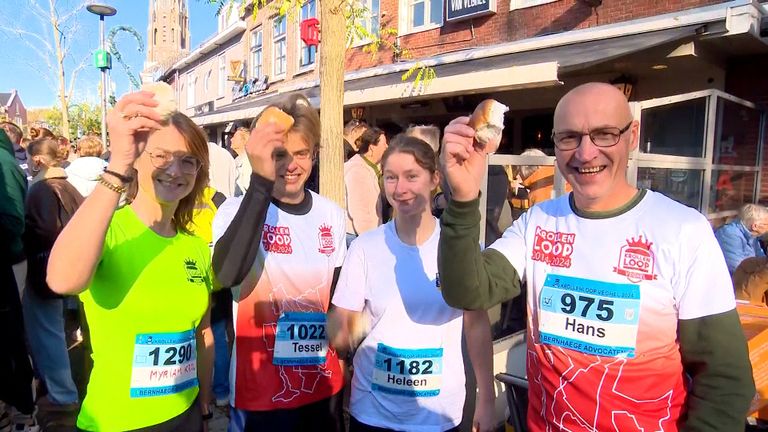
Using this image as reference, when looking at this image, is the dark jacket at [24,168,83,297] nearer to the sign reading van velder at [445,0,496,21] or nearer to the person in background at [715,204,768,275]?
the person in background at [715,204,768,275]

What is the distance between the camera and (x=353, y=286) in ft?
6.64

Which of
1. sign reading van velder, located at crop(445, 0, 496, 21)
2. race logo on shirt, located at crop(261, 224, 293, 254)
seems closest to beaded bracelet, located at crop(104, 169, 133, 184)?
race logo on shirt, located at crop(261, 224, 293, 254)

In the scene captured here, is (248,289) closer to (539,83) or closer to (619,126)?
(619,126)

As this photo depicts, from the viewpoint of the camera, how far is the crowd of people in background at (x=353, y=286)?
146 cm

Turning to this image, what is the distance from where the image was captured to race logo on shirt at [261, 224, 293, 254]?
2.04 metres

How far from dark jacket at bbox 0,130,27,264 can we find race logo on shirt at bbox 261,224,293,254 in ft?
5.57

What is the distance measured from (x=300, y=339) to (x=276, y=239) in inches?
16.0

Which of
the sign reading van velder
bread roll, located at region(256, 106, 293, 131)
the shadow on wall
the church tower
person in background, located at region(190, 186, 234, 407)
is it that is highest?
the church tower

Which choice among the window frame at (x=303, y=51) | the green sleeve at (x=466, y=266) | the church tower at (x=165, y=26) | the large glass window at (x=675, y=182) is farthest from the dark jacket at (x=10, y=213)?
the church tower at (x=165, y=26)

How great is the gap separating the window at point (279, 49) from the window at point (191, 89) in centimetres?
1052

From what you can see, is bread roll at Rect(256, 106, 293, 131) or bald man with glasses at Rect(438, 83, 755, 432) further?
bread roll at Rect(256, 106, 293, 131)

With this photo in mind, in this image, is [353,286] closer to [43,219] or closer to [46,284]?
[43,219]

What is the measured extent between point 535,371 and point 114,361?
1.35 m

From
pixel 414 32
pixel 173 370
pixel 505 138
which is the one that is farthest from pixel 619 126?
pixel 414 32
